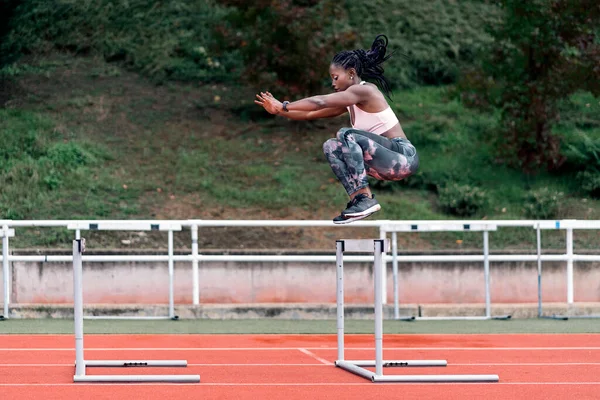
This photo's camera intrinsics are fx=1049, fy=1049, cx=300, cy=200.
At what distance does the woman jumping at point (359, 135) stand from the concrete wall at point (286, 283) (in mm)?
9261

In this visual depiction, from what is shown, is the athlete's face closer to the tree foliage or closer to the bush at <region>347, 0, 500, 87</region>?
the tree foliage

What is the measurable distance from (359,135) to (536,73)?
16.3 metres

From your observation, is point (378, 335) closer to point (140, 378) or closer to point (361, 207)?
point (361, 207)

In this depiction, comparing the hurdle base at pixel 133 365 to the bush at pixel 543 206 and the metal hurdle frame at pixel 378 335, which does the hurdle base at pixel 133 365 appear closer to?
the metal hurdle frame at pixel 378 335

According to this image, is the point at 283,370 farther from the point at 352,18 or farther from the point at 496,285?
the point at 352,18

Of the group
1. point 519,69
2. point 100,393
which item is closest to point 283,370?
point 100,393

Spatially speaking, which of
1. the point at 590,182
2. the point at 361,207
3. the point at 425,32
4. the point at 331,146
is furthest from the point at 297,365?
the point at 425,32

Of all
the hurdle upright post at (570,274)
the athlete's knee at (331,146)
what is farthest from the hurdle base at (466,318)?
the athlete's knee at (331,146)

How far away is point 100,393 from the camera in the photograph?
887 cm

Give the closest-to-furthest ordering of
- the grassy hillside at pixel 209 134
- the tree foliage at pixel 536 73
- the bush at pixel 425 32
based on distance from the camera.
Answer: the grassy hillside at pixel 209 134 < the tree foliage at pixel 536 73 < the bush at pixel 425 32

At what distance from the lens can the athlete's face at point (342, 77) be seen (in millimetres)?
8617

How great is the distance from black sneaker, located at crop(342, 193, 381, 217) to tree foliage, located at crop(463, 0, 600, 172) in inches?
604

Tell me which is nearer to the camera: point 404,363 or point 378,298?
point 378,298

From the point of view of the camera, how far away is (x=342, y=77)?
862cm
